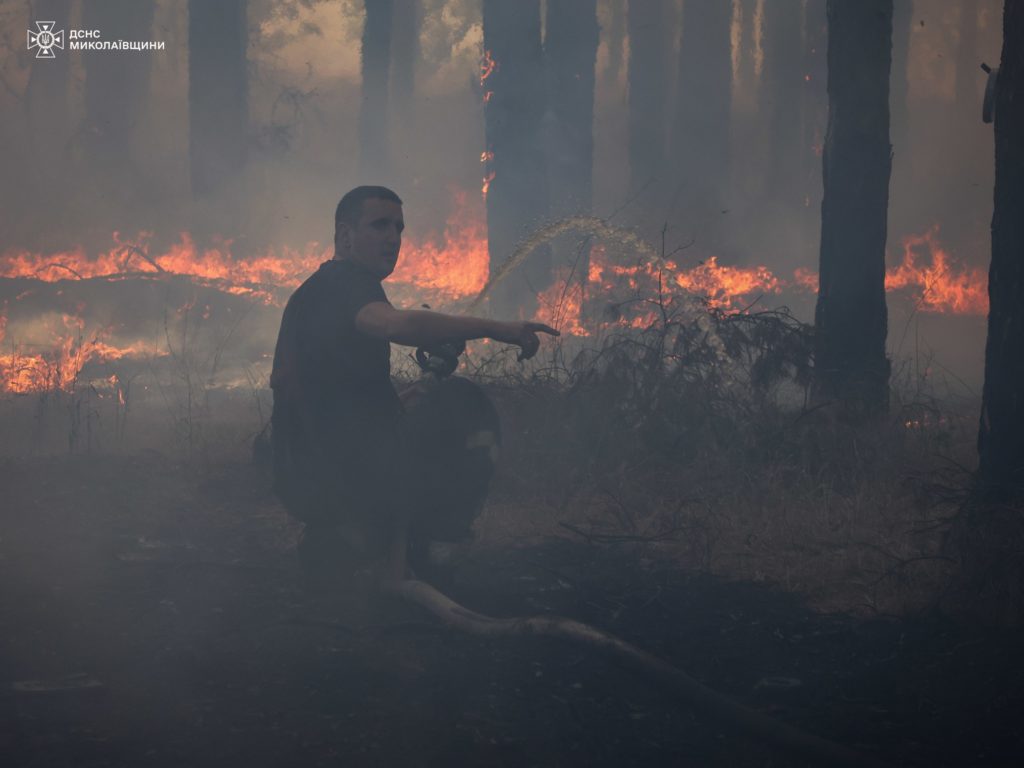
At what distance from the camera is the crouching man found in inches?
184

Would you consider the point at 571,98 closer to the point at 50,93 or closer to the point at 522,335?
the point at 522,335

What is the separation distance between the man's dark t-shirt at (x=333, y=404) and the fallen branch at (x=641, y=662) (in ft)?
1.80

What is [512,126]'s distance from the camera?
13.9 meters

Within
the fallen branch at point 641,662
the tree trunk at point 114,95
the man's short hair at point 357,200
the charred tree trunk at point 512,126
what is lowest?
the fallen branch at point 641,662

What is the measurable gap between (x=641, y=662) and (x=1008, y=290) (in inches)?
111

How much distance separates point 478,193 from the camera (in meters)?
23.5

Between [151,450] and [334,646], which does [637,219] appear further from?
[334,646]

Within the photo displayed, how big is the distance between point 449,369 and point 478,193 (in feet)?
62.8

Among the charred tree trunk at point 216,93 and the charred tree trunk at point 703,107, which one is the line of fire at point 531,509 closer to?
the charred tree trunk at point 216,93

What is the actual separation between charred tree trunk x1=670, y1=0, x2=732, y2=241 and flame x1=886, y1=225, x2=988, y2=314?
15.0 feet

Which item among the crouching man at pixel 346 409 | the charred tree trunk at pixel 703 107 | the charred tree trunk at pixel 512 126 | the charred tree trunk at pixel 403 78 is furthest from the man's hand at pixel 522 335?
the charred tree trunk at pixel 403 78

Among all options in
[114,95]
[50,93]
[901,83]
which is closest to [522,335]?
[114,95]

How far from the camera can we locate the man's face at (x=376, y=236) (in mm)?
4836

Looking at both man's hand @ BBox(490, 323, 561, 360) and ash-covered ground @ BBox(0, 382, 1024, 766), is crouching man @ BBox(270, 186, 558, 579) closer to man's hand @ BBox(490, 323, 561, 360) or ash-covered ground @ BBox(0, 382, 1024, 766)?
ash-covered ground @ BBox(0, 382, 1024, 766)
